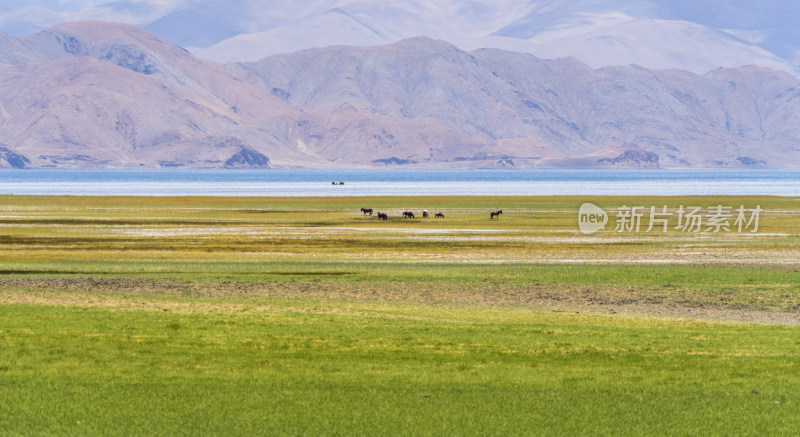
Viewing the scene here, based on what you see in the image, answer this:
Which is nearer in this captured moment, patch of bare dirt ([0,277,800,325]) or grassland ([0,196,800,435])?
grassland ([0,196,800,435])

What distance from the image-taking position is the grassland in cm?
1498

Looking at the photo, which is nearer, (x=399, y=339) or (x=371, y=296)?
(x=399, y=339)

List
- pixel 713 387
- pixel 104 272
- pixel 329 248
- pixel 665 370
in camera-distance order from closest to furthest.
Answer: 1. pixel 713 387
2. pixel 665 370
3. pixel 104 272
4. pixel 329 248

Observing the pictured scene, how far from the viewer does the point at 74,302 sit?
28.6m

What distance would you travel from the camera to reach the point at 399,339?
21.9 meters

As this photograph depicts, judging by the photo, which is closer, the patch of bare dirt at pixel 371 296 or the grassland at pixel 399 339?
the grassland at pixel 399 339

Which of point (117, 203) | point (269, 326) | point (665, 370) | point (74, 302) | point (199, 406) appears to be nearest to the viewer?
point (199, 406)

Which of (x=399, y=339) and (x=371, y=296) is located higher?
(x=399, y=339)

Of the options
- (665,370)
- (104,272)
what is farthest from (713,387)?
(104,272)

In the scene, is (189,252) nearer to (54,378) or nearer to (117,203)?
(54,378)

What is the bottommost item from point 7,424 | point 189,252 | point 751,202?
point 751,202

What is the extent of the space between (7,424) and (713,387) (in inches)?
445

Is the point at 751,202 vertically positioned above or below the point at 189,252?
below

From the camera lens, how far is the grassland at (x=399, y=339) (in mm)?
14977
